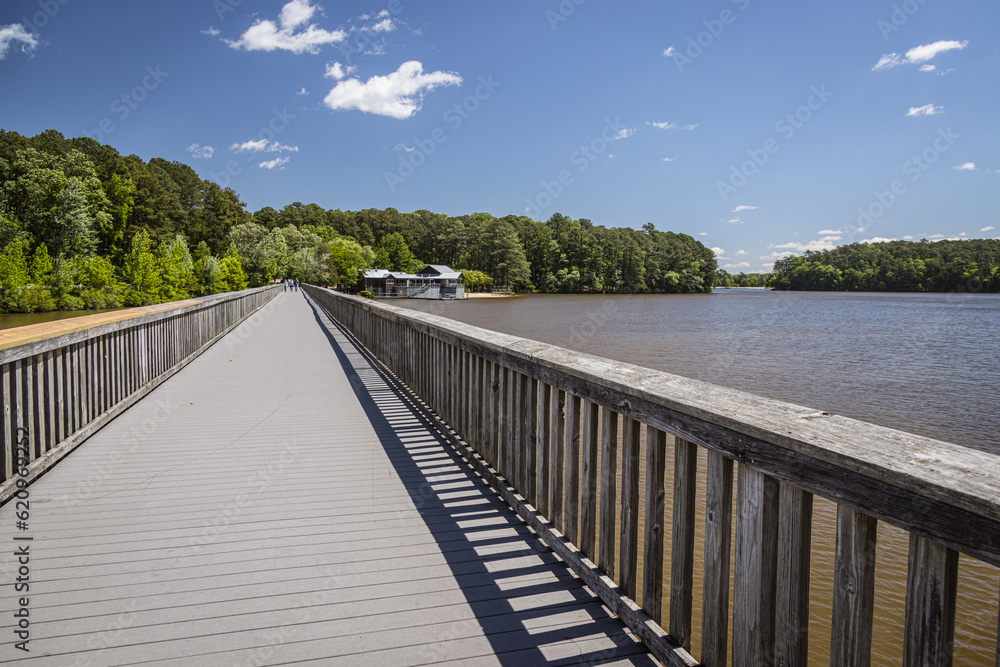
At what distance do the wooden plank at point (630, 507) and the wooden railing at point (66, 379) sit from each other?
134 inches

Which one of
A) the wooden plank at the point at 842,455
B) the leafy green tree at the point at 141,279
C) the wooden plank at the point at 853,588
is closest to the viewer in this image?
the wooden plank at the point at 842,455

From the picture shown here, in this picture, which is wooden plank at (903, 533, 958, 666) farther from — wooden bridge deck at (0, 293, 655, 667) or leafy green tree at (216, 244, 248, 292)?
leafy green tree at (216, 244, 248, 292)

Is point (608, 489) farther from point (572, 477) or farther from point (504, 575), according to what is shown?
point (504, 575)

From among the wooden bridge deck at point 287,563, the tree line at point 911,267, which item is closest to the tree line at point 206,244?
the tree line at point 911,267

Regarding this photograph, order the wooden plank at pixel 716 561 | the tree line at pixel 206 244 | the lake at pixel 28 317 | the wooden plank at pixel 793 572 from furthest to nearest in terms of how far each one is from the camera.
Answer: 1. the tree line at pixel 206 244
2. the lake at pixel 28 317
3. the wooden plank at pixel 716 561
4. the wooden plank at pixel 793 572

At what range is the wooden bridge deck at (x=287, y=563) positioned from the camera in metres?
1.98

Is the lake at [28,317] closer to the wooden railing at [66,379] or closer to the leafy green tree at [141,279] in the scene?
the leafy green tree at [141,279]

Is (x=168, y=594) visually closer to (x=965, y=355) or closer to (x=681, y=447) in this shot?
(x=681, y=447)

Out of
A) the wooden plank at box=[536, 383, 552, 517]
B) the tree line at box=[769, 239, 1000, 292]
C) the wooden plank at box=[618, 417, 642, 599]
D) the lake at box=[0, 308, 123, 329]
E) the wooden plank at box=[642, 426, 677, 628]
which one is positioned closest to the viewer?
the wooden plank at box=[642, 426, 677, 628]

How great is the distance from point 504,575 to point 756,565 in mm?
1243

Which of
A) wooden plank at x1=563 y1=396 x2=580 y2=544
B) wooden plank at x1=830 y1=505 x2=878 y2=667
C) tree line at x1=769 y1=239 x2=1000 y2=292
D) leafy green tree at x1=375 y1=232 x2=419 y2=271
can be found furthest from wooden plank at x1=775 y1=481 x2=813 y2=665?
tree line at x1=769 y1=239 x2=1000 y2=292

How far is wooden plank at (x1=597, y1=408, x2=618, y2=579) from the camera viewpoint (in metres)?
2.24

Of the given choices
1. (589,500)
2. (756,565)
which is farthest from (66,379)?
(756,565)

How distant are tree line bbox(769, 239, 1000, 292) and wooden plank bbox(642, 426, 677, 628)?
410 ft
